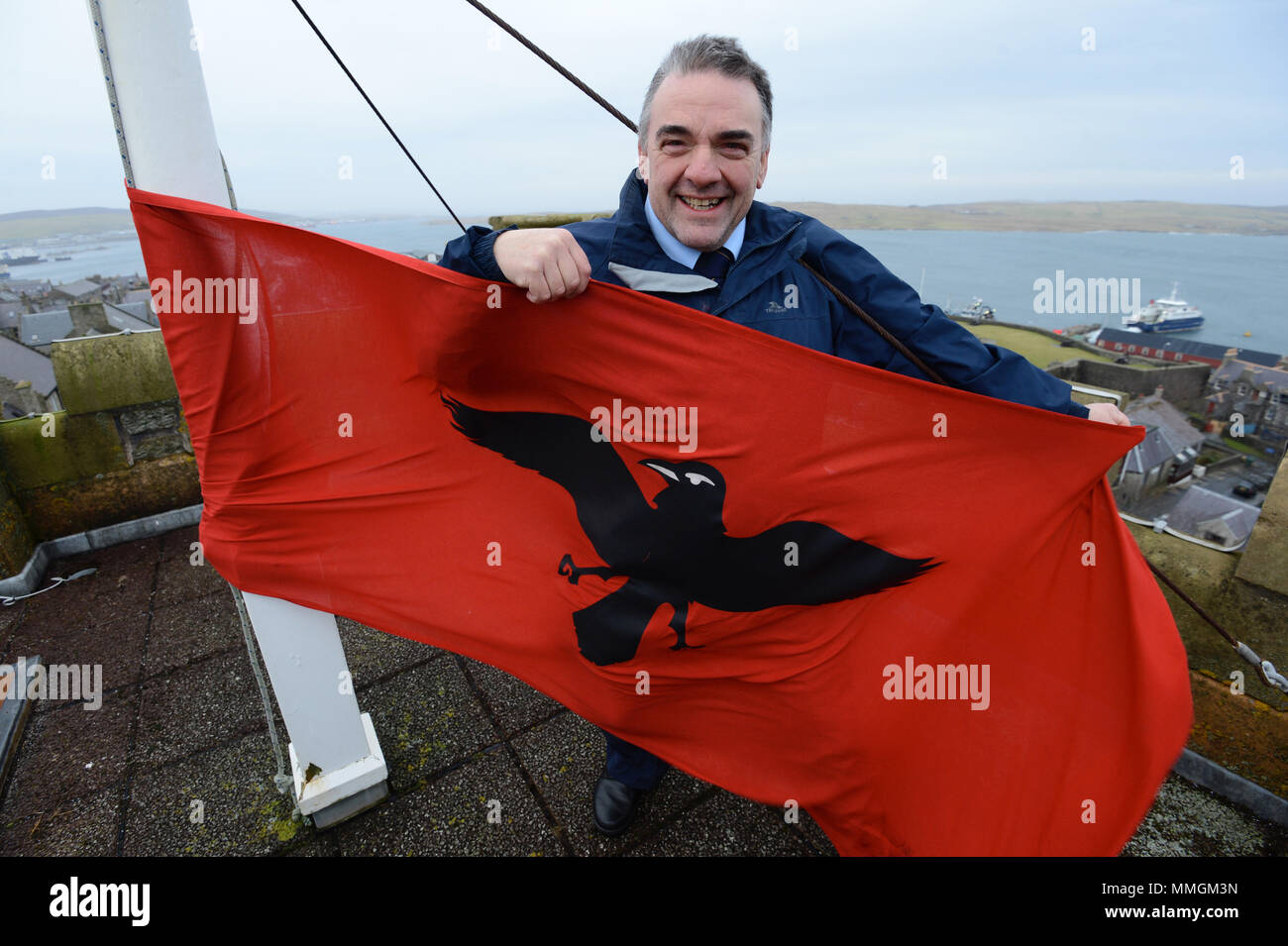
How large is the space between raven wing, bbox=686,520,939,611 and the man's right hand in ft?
3.92

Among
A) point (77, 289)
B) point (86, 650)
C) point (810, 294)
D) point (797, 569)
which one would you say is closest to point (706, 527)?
point (797, 569)

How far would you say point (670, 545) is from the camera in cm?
261

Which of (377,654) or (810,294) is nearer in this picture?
(810,294)

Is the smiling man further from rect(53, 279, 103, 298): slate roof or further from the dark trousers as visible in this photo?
rect(53, 279, 103, 298): slate roof

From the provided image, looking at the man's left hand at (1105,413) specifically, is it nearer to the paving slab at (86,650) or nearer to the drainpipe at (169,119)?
the drainpipe at (169,119)

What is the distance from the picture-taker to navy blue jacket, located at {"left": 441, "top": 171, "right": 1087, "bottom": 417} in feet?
7.75

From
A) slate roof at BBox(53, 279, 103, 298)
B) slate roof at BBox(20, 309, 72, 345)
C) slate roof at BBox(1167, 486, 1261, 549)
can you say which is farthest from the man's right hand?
slate roof at BBox(53, 279, 103, 298)

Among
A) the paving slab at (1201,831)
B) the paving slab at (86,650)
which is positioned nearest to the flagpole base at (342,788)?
the paving slab at (86,650)

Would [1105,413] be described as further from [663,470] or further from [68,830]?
[68,830]

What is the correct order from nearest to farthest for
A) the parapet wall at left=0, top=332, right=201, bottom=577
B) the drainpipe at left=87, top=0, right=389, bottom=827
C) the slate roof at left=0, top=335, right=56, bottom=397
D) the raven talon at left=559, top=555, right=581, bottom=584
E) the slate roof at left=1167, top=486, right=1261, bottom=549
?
the drainpipe at left=87, top=0, right=389, bottom=827, the raven talon at left=559, top=555, right=581, bottom=584, the parapet wall at left=0, top=332, right=201, bottom=577, the slate roof at left=1167, top=486, right=1261, bottom=549, the slate roof at left=0, top=335, right=56, bottom=397

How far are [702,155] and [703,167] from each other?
0.05m

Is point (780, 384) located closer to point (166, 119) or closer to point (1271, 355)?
point (166, 119)

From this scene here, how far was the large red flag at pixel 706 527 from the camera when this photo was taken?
7.56ft

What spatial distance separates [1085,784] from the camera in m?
2.45
